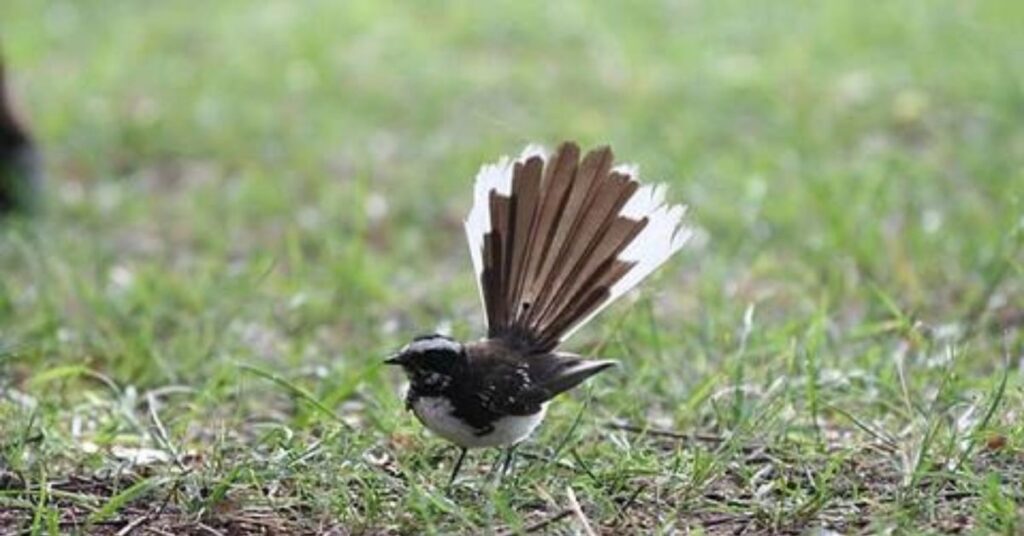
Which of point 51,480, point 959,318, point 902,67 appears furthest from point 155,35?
point 51,480

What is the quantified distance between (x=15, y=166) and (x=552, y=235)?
13.9ft

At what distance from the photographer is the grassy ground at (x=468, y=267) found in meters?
4.42

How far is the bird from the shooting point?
8.22 m

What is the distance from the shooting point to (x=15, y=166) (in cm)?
827

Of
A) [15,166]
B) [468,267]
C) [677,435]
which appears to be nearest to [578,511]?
[677,435]

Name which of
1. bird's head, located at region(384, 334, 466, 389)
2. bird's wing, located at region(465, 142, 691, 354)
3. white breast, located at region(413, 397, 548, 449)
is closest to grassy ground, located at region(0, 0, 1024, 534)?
white breast, located at region(413, 397, 548, 449)

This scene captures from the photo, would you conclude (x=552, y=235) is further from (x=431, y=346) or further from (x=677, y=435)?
(x=677, y=435)

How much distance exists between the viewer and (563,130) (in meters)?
9.55

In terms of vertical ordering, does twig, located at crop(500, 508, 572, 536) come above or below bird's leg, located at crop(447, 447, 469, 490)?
above

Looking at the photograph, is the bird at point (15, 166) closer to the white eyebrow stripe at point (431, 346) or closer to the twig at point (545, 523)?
the white eyebrow stripe at point (431, 346)

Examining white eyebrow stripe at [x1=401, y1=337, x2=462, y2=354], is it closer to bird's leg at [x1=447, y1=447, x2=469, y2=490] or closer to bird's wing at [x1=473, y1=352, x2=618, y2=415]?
bird's wing at [x1=473, y1=352, x2=618, y2=415]

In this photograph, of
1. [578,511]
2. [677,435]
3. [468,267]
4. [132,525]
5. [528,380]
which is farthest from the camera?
[468,267]

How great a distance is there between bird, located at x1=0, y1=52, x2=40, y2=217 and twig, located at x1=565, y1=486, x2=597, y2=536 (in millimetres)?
4528

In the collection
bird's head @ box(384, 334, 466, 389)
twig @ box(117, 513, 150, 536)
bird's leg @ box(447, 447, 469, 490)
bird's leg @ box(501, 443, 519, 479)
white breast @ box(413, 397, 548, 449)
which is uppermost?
bird's head @ box(384, 334, 466, 389)
